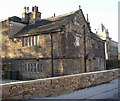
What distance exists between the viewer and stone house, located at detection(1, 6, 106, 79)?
25.5 metres

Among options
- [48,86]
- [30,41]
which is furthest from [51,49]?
[48,86]

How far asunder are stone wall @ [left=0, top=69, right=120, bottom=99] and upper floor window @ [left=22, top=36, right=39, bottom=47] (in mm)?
9902

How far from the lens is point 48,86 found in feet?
47.3

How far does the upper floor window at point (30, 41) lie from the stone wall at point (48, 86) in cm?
990

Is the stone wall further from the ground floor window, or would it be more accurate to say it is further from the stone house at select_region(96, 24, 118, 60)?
the stone house at select_region(96, 24, 118, 60)

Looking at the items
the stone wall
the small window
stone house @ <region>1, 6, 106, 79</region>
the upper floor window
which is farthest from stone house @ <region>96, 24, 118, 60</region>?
the stone wall

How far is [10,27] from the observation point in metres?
31.1

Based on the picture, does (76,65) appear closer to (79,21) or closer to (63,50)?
(63,50)

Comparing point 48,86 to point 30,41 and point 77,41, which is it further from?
point 77,41

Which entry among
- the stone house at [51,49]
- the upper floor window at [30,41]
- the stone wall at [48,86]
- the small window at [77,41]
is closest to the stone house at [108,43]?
the stone house at [51,49]

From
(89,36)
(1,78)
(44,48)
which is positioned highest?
(89,36)

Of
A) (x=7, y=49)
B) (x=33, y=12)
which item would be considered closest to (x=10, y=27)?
(x=7, y=49)

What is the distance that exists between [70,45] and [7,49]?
9931 mm

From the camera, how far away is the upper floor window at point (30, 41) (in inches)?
1082
